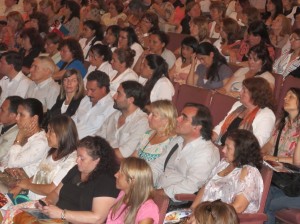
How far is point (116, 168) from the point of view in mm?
3455

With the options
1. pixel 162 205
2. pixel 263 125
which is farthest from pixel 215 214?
pixel 263 125

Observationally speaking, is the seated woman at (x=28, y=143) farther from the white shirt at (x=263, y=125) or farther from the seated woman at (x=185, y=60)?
the seated woman at (x=185, y=60)

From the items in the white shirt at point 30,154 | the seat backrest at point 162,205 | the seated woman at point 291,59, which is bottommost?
the white shirt at point 30,154

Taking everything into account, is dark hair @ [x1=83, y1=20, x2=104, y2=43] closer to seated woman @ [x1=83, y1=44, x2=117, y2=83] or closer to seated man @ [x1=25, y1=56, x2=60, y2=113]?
seated woman @ [x1=83, y1=44, x2=117, y2=83]

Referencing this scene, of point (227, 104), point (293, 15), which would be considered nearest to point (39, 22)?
point (293, 15)

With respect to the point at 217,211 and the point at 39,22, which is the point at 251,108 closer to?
the point at 217,211

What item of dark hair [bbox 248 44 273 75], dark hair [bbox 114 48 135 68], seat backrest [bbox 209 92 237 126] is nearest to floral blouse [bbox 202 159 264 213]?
seat backrest [bbox 209 92 237 126]

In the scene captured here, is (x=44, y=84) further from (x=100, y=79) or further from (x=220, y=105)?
(x=220, y=105)

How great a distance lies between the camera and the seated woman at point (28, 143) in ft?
13.7

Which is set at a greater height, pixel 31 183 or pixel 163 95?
pixel 163 95

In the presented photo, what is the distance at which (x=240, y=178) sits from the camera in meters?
3.38

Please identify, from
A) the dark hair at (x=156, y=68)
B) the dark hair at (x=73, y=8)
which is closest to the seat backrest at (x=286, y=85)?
the dark hair at (x=156, y=68)

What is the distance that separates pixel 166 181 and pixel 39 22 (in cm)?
487

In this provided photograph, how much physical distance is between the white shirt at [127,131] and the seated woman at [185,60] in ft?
4.40
